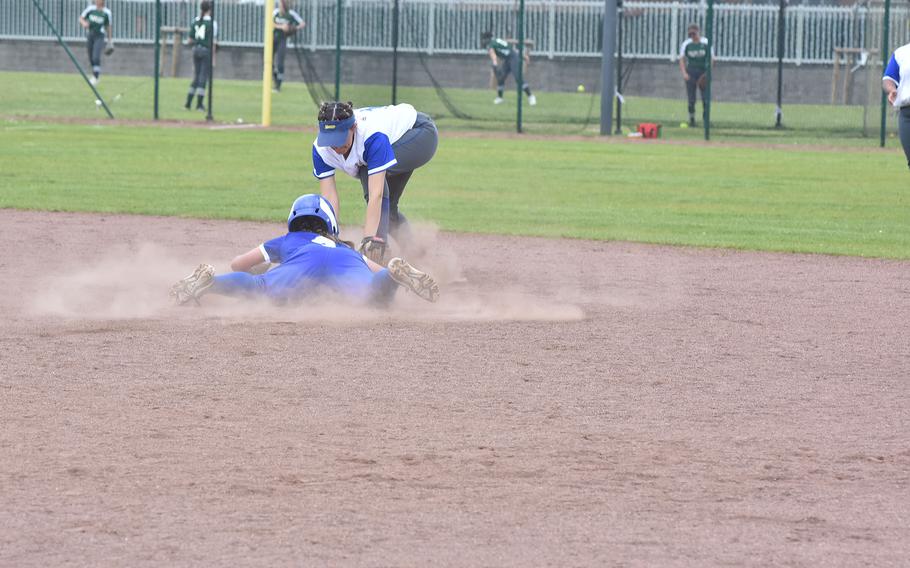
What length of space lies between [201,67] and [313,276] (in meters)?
22.2

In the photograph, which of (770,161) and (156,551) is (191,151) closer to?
(770,161)

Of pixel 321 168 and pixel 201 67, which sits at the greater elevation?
pixel 201 67

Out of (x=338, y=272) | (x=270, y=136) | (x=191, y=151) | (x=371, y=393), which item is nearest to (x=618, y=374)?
(x=371, y=393)

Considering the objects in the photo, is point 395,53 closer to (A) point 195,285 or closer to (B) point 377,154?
(B) point 377,154

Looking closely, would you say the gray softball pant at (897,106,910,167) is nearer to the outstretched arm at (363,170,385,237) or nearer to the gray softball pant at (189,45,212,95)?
the outstretched arm at (363,170,385,237)

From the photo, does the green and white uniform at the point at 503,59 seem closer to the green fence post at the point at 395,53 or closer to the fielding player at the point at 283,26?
the green fence post at the point at 395,53

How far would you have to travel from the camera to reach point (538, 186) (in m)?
18.7

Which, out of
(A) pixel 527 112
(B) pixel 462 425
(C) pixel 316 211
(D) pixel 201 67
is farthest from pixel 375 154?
(D) pixel 201 67

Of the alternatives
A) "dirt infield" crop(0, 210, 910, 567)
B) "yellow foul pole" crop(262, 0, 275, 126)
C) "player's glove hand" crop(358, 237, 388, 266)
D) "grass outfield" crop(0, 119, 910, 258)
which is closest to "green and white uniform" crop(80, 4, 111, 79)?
"yellow foul pole" crop(262, 0, 275, 126)

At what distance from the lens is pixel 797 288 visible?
36.9ft

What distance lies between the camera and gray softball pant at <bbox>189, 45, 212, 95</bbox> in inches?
1167

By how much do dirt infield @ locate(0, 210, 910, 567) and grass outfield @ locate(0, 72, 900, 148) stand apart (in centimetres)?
1716

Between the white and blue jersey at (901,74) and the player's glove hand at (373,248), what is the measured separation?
708cm

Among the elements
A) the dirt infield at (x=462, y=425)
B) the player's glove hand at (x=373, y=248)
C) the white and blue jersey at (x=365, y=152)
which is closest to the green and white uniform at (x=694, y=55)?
the dirt infield at (x=462, y=425)
